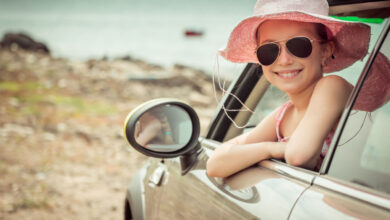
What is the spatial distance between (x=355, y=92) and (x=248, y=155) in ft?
1.60

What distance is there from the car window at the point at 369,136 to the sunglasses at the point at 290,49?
402 millimetres

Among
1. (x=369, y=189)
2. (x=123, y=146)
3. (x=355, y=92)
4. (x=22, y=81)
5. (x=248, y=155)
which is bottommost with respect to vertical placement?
(x=22, y=81)

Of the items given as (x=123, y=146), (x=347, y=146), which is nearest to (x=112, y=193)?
(x=123, y=146)

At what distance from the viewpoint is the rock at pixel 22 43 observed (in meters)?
20.2

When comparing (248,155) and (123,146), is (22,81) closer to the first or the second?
(123,146)

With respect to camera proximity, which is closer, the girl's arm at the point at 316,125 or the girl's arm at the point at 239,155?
the girl's arm at the point at 316,125

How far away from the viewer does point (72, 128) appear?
8.41m

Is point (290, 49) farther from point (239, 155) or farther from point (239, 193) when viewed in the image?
point (239, 193)

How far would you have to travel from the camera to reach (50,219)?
4.43 metres

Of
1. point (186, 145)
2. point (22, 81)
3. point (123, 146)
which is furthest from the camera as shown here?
point (22, 81)

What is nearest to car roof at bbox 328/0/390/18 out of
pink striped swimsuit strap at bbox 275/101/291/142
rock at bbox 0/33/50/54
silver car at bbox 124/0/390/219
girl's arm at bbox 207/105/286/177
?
silver car at bbox 124/0/390/219

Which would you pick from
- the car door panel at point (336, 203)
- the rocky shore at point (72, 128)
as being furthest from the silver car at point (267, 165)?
the rocky shore at point (72, 128)

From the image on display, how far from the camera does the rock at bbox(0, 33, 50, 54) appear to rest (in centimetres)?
2023

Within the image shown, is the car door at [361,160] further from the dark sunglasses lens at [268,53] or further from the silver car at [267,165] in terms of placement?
the dark sunglasses lens at [268,53]
